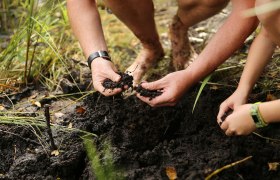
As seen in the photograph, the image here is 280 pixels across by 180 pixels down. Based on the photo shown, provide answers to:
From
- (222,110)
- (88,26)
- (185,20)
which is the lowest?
(222,110)

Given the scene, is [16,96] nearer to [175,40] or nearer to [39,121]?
[39,121]

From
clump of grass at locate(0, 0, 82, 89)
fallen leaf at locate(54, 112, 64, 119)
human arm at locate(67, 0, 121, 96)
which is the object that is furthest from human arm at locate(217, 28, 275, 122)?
clump of grass at locate(0, 0, 82, 89)

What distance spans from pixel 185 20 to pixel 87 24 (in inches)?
23.8

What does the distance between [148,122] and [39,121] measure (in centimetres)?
53

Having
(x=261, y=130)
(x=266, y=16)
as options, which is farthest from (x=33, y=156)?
(x=266, y=16)

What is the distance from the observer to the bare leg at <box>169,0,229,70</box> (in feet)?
7.67

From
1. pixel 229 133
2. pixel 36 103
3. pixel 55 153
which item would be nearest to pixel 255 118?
pixel 229 133

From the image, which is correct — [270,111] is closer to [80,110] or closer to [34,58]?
[80,110]

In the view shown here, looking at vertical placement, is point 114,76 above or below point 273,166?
above

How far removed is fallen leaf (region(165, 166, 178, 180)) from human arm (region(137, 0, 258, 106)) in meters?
0.33

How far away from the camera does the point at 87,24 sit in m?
2.26

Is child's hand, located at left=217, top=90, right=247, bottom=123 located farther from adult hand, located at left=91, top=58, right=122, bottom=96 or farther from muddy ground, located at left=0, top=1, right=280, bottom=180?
adult hand, located at left=91, top=58, right=122, bottom=96

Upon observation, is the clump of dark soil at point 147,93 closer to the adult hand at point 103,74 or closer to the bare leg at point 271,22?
the adult hand at point 103,74

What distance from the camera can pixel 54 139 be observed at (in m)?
2.16
